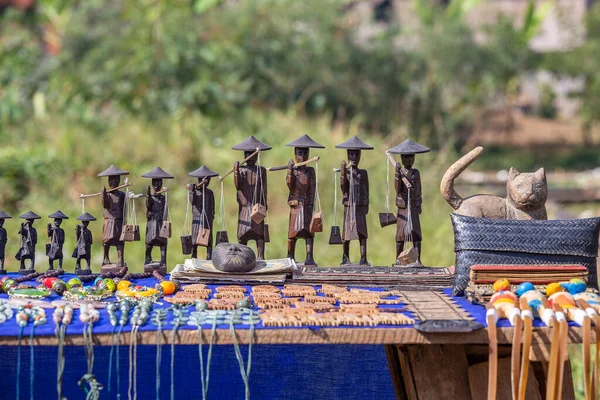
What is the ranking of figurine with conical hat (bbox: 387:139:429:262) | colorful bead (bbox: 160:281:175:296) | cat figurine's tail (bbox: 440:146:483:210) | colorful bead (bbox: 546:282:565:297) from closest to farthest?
colorful bead (bbox: 546:282:565:297)
colorful bead (bbox: 160:281:175:296)
cat figurine's tail (bbox: 440:146:483:210)
figurine with conical hat (bbox: 387:139:429:262)

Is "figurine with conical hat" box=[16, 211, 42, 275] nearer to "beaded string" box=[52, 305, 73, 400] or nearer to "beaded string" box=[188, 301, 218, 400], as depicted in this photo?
"beaded string" box=[52, 305, 73, 400]

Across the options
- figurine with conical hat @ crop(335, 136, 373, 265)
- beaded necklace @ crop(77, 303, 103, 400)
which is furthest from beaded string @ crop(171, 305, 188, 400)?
figurine with conical hat @ crop(335, 136, 373, 265)

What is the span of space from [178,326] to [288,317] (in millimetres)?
349

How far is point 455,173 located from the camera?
10.2ft

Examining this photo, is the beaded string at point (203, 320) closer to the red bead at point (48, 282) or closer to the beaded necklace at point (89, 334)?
the beaded necklace at point (89, 334)

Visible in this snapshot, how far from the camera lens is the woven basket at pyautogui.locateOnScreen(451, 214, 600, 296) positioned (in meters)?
2.85

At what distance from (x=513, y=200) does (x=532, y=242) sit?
0.26m

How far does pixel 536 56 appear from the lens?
54.6ft

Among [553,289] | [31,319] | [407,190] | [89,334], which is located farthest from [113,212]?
[553,289]

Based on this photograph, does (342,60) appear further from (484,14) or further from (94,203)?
(484,14)

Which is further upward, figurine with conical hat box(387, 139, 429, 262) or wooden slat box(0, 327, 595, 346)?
figurine with conical hat box(387, 139, 429, 262)

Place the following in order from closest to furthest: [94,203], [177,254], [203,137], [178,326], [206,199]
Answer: [178,326], [206,199], [177,254], [94,203], [203,137]

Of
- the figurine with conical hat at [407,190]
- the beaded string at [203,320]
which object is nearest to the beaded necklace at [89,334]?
the beaded string at [203,320]

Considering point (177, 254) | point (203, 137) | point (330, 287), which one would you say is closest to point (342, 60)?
point (203, 137)
